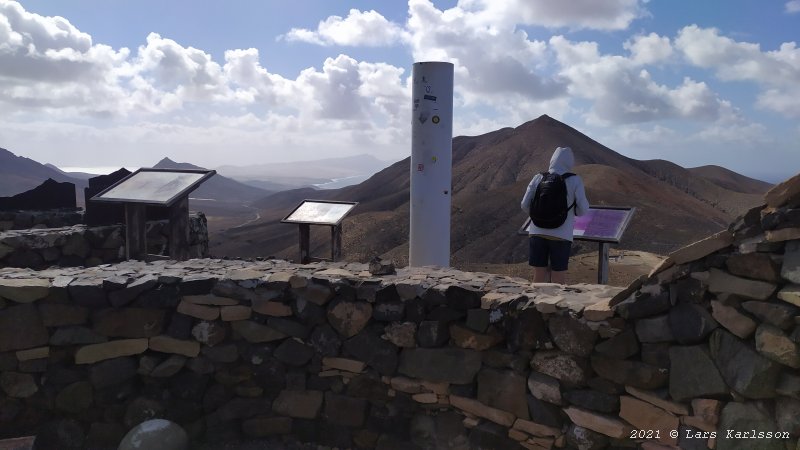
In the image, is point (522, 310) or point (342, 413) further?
point (342, 413)

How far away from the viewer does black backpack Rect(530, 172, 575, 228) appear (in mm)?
5410

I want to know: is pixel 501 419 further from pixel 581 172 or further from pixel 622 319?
pixel 581 172

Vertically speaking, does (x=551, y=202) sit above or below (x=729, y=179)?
below

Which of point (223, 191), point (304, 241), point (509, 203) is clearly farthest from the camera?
point (223, 191)

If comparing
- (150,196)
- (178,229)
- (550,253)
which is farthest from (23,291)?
(550,253)

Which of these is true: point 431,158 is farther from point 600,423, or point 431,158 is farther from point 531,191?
point 600,423

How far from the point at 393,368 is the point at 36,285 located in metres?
3.07

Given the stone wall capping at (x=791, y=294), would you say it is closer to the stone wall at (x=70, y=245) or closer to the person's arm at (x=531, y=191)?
the person's arm at (x=531, y=191)

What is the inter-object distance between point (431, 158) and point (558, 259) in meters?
2.71

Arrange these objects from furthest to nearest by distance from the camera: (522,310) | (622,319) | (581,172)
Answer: (581,172) → (522,310) → (622,319)

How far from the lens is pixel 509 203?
20.4 meters

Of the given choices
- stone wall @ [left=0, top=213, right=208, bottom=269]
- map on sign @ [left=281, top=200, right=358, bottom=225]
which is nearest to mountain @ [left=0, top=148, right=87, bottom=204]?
stone wall @ [left=0, top=213, right=208, bottom=269]

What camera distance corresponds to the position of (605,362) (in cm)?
395

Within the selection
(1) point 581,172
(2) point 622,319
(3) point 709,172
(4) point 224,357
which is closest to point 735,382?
(2) point 622,319
